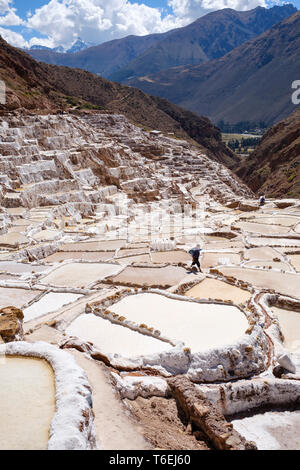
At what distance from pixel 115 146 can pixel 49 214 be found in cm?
2020

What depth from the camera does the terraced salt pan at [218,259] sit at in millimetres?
13648

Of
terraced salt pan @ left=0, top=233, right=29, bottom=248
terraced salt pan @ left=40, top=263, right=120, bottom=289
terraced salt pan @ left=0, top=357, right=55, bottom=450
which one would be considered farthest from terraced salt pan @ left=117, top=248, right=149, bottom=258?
terraced salt pan @ left=0, top=357, right=55, bottom=450

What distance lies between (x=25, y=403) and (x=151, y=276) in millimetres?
7961

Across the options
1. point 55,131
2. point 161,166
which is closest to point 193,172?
point 161,166

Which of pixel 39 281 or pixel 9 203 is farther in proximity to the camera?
pixel 9 203

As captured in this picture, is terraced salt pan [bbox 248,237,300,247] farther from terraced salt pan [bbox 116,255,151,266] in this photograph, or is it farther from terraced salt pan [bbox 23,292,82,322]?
terraced salt pan [bbox 23,292,82,322]

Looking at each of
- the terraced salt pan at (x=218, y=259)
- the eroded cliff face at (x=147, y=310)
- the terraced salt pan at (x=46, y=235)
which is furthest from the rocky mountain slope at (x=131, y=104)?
the terraced salt pan at (x=218, y=259)

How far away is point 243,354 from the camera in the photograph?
6176mm

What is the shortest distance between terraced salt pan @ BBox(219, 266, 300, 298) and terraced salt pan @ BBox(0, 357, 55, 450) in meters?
7.01

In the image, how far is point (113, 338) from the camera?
273 inches

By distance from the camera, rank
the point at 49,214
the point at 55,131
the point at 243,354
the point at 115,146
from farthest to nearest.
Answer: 1. the point at 115,146
2. the point at 55,131
3. the point at 49,214
4. the point at 243,354

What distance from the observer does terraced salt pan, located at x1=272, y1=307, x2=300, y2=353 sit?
7190 mm

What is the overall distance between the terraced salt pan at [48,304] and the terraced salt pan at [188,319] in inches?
82.3
